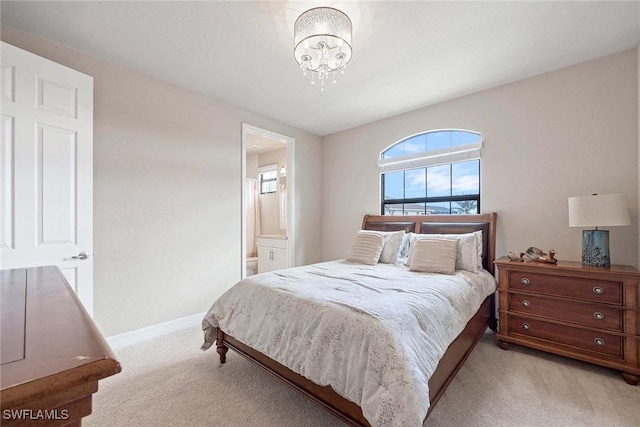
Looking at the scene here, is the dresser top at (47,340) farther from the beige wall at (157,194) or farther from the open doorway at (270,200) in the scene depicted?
the open doorway at (270,200)

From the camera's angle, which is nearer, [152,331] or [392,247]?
[152,331]

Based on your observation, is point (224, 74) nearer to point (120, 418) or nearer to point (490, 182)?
point (120, 418)

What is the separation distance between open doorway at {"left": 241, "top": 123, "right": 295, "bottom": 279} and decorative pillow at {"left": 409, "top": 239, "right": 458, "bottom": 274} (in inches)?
82.3

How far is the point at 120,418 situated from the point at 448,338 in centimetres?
204

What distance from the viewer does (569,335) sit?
2.21 meters

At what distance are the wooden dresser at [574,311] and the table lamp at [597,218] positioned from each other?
116mm

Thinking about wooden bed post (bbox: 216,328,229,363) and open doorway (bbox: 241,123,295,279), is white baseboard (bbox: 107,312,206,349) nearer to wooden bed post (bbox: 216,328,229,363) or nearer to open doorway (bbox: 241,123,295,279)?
wooden bed post (bbox: 216,328,229,363)

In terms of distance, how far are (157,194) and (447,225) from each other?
323 cm

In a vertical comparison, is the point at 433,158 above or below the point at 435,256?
above

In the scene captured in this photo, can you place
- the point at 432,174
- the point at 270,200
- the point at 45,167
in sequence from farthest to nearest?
the point at 270,200 < the point at 432,174 < the point at 45,167

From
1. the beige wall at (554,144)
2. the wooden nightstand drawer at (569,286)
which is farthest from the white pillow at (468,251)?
the beige wall at (554,144)

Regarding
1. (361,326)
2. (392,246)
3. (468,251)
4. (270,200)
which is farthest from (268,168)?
(361,326)

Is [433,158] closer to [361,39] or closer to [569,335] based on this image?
[361,39]

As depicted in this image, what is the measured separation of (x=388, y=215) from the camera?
392cm
